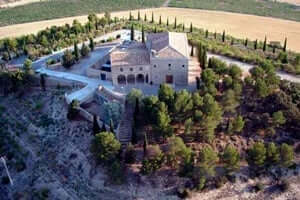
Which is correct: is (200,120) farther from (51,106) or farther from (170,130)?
(51,106)

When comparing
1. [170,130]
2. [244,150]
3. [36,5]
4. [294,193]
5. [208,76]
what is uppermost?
[36,5]

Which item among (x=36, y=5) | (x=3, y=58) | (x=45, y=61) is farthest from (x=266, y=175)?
(x=36, y=5)

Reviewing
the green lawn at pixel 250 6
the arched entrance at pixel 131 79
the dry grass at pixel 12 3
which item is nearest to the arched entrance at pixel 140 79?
the arched entrance at pixel 131 79

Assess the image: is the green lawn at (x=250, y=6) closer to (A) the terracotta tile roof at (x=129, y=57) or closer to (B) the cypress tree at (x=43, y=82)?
(A) the terracotta tile roof at (x=129, y=57)

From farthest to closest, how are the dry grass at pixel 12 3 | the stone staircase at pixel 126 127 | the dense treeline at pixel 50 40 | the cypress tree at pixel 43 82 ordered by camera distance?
the dry grass at pixel 12 3 < the dense treeline at pixel 50 40 < the cypress tree at pixel 43 82 < the stone staircase at pixel 126 127

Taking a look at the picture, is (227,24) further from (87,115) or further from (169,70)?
(87,115)

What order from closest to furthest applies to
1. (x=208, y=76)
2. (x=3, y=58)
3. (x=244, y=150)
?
(x=244, y=150) → (x=208, y=76) → (x=3, y=58)

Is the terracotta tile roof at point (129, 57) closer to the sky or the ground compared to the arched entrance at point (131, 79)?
closer to the sky

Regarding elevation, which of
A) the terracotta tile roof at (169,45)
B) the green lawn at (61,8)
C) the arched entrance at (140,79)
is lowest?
the arched entrance at (140,79)
